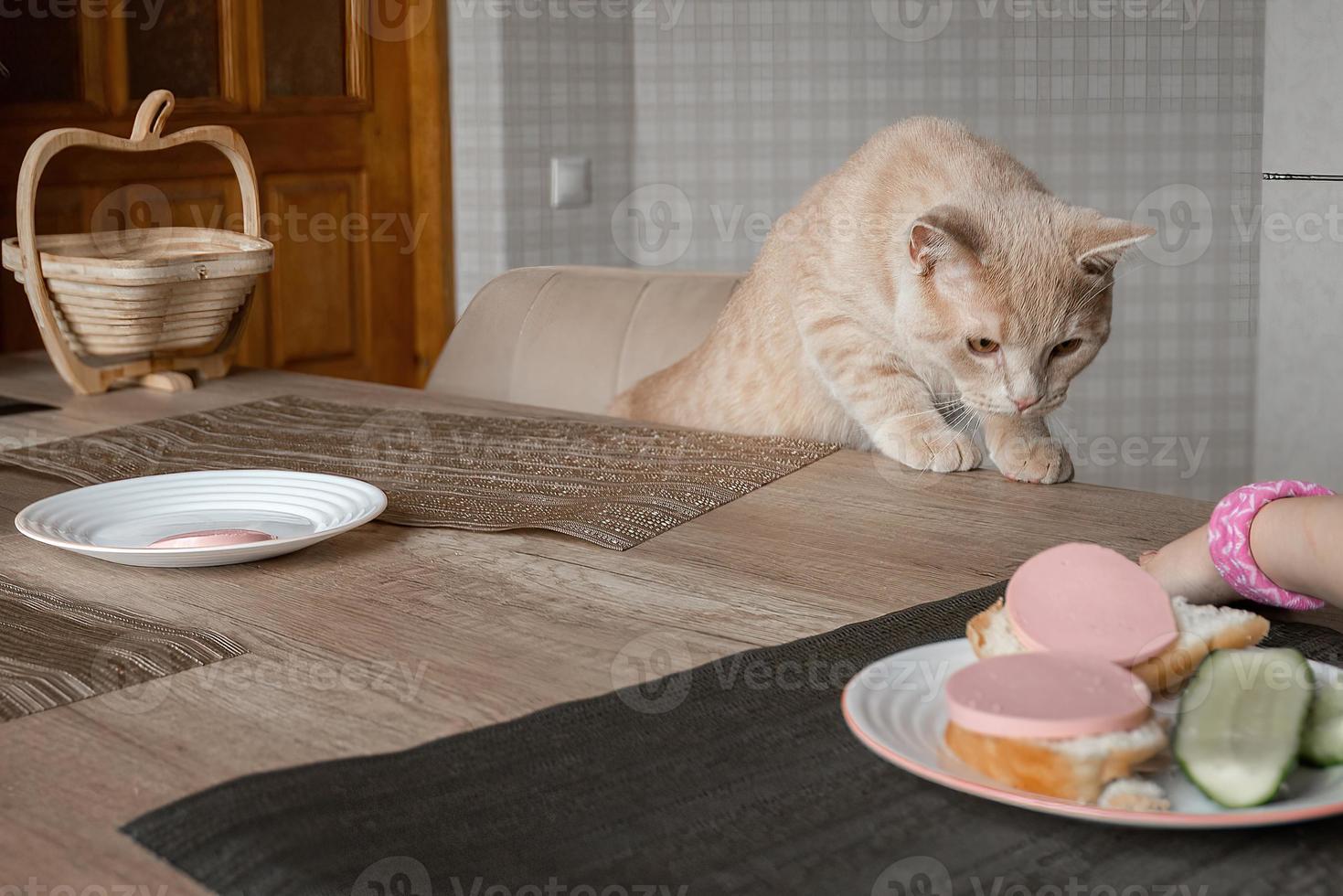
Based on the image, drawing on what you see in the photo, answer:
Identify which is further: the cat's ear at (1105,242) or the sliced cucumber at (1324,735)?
the cat's ear at (1105,242)

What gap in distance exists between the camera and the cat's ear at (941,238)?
123cm

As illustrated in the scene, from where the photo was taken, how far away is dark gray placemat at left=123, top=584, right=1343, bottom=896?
0.52m

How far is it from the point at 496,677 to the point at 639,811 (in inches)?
7.6

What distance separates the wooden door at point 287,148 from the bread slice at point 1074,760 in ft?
8.33

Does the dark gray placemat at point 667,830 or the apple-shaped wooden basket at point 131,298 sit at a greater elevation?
the apple-shaped wooden basket at point 131,298

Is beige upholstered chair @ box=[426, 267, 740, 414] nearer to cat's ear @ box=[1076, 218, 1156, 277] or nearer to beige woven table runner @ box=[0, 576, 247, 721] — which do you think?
cat's ear @ box=[1076, 218, 1156, 277]

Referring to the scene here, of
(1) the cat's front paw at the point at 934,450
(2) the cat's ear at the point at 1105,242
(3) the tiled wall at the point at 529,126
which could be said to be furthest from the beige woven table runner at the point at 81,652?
(3) the tiled wall at the point at 529,126

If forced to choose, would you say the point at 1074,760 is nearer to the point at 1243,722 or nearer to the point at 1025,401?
the point at 1243,722

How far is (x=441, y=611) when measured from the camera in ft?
2.86

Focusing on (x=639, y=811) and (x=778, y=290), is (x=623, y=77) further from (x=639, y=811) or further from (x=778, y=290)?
(x=639, y=811)

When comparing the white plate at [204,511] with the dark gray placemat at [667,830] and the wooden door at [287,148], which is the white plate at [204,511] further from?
the wooden door at [287,148]

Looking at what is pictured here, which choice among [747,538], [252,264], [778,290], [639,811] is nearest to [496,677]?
[639,811]

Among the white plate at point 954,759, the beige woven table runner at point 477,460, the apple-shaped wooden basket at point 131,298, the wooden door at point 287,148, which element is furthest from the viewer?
the wooden door at point 287,148

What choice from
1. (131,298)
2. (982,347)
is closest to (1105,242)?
(982,347)
